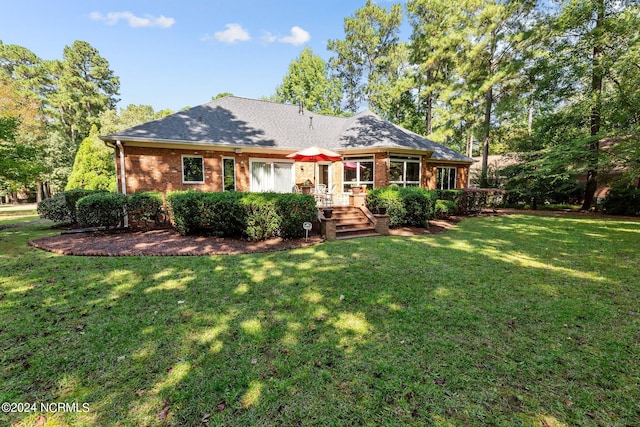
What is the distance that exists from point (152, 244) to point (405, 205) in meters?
8.03

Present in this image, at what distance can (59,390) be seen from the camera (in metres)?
2.24

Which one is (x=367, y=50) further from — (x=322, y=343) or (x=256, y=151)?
(x=322, y=343)

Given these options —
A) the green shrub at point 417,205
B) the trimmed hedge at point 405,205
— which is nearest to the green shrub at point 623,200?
the green shrub at point 417,205

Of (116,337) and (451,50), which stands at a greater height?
(451,50)

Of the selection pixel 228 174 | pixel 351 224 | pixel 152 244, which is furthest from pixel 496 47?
pixel 152 244

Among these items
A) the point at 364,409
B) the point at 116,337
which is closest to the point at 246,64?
the point at 116,337

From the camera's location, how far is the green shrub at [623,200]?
13.9 metres

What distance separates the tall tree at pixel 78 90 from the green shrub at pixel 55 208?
82.0 ft

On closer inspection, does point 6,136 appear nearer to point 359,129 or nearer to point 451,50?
point 359,129

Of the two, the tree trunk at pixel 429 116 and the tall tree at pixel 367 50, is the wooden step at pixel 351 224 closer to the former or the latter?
the tree trunk at pixel 429 116

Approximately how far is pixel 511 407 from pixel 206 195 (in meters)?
7.76

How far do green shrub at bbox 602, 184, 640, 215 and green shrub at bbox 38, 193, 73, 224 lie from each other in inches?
Answer: 986

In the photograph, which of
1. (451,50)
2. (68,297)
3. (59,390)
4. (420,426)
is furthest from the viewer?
(451,50)

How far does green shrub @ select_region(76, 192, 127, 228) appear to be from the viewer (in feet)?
27.5
